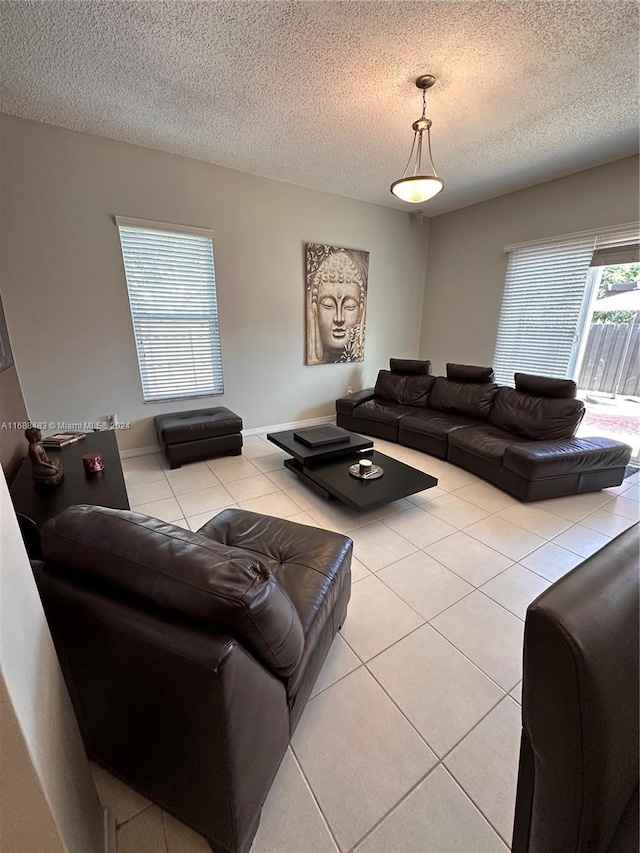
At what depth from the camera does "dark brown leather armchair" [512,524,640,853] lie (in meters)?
0.51

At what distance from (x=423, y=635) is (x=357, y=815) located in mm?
705

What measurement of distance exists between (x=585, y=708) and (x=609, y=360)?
408cm

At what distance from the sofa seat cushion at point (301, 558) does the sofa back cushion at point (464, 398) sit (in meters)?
2.75

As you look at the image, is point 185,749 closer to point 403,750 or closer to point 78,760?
point 78,760

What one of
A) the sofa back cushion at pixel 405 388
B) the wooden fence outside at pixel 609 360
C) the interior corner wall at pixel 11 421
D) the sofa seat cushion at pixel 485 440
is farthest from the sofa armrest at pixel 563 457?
the interior corner wall at pixel 11 421

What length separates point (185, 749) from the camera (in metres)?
0.79

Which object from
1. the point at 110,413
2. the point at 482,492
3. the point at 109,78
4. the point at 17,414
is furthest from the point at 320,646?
the point at 109,78

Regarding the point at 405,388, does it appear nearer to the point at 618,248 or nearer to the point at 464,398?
the point at 464,398

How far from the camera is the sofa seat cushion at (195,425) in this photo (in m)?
3.24

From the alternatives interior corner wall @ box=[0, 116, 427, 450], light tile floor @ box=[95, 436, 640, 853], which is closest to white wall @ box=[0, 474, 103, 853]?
light tile floor @ box=[95, 436, 640, 853]

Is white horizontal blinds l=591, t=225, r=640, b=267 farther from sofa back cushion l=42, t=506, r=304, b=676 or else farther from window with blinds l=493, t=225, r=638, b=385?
sofa back cushion l=42, t=506, r=304, b=676

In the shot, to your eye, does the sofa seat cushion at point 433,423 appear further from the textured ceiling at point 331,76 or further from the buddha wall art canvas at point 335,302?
the textured ceiling at point 331,76

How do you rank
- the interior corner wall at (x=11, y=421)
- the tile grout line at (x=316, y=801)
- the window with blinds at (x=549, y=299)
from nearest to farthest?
the tile grout line at (x=316, y=801), the interior corner wall at (x=11, y=421), the window with blinds at (x=549, y=299)

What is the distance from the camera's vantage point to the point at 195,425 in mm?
3330
